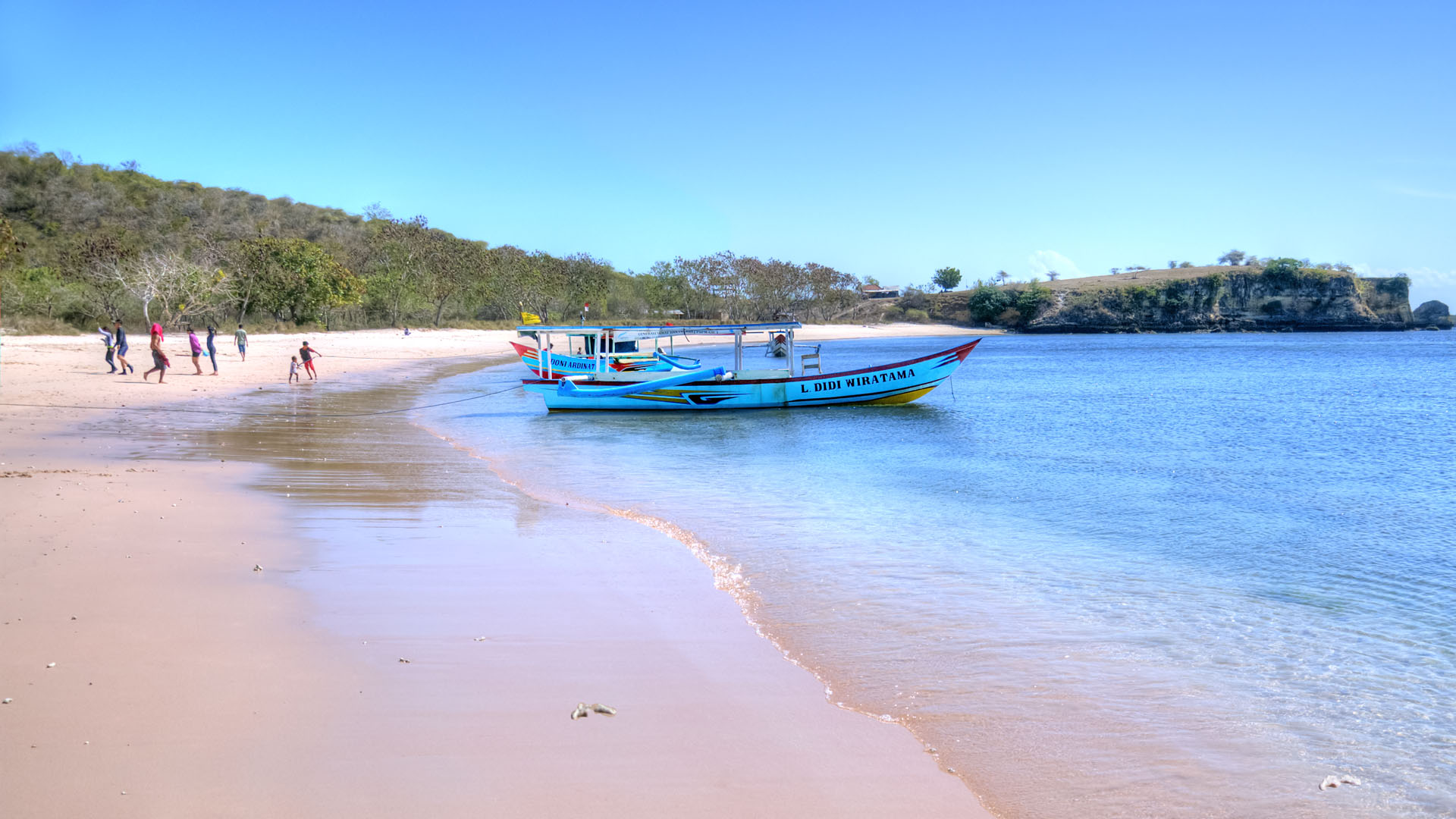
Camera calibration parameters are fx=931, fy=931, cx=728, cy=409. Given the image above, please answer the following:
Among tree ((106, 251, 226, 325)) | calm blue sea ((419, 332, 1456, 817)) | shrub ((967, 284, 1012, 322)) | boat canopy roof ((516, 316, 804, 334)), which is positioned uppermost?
shrub ((967, 284, 1012, 322))

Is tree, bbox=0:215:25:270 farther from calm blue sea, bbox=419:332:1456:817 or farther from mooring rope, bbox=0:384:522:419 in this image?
calm blue sea, bbox=419:332:1456:817

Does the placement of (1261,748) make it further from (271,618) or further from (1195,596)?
(271,618)

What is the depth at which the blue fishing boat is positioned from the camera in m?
24.3

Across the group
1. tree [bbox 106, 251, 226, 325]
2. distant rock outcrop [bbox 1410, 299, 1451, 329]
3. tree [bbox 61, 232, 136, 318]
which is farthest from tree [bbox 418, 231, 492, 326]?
distant rock outcrop [bbox 1410, 299, 1451, 329]

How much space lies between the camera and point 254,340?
40.2 meters

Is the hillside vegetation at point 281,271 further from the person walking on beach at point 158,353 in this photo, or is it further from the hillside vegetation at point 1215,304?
the hillside vegetation at point 1215,304

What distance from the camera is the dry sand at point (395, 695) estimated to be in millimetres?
4027

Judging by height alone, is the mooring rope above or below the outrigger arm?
below

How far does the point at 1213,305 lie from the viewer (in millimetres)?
108750

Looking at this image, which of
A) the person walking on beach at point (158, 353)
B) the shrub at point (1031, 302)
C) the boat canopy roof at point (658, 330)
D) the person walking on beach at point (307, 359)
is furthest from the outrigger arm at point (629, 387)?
the shrub at point (1031, 302)

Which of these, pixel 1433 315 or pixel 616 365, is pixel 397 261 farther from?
pixel 1433 315

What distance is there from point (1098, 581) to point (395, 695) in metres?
6.33

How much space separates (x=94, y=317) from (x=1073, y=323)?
99.7 meters

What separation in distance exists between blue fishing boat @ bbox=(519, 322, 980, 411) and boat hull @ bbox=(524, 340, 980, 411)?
20mm
